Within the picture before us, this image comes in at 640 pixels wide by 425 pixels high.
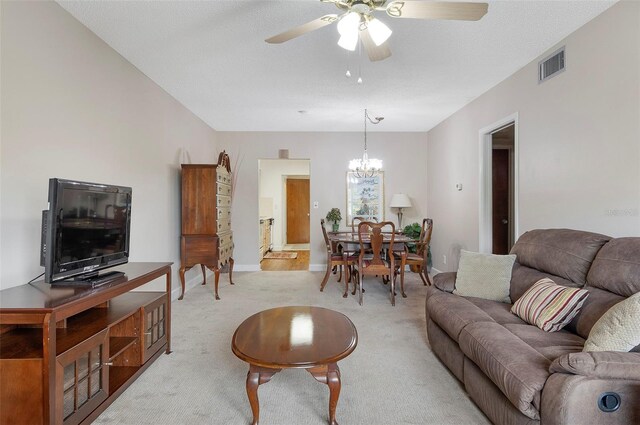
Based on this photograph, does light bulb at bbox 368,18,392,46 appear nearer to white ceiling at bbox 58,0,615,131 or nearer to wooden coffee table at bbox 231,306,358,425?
white ceiling at bbox 58,0,615,131

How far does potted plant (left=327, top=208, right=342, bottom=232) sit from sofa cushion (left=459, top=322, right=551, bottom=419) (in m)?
3.94

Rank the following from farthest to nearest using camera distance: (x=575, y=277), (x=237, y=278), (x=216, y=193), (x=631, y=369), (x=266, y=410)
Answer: (x=237, y=278) → (x=216, y=193) → (x=575, y=277) → (x=266, y=410) → (x=631, y=369)

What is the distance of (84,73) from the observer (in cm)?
245

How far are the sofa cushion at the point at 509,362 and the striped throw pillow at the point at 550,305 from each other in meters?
0.28

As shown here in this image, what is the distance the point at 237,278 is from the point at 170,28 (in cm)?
376

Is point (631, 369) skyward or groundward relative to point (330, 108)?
groundward

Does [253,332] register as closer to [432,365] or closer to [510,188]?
[432,365]

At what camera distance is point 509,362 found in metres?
1.49

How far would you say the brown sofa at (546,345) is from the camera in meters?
1.24

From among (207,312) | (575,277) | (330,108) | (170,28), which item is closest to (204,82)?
(170,28)

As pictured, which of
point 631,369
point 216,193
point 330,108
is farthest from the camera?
point 330,108

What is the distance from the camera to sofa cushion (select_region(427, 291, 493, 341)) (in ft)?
6.59

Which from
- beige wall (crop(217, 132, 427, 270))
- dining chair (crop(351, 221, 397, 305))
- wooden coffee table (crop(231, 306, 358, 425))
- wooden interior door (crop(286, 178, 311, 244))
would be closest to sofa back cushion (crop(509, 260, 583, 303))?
wooden coffee table (crop(231, 306, 358, 425))

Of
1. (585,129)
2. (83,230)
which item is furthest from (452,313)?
(83,230)
